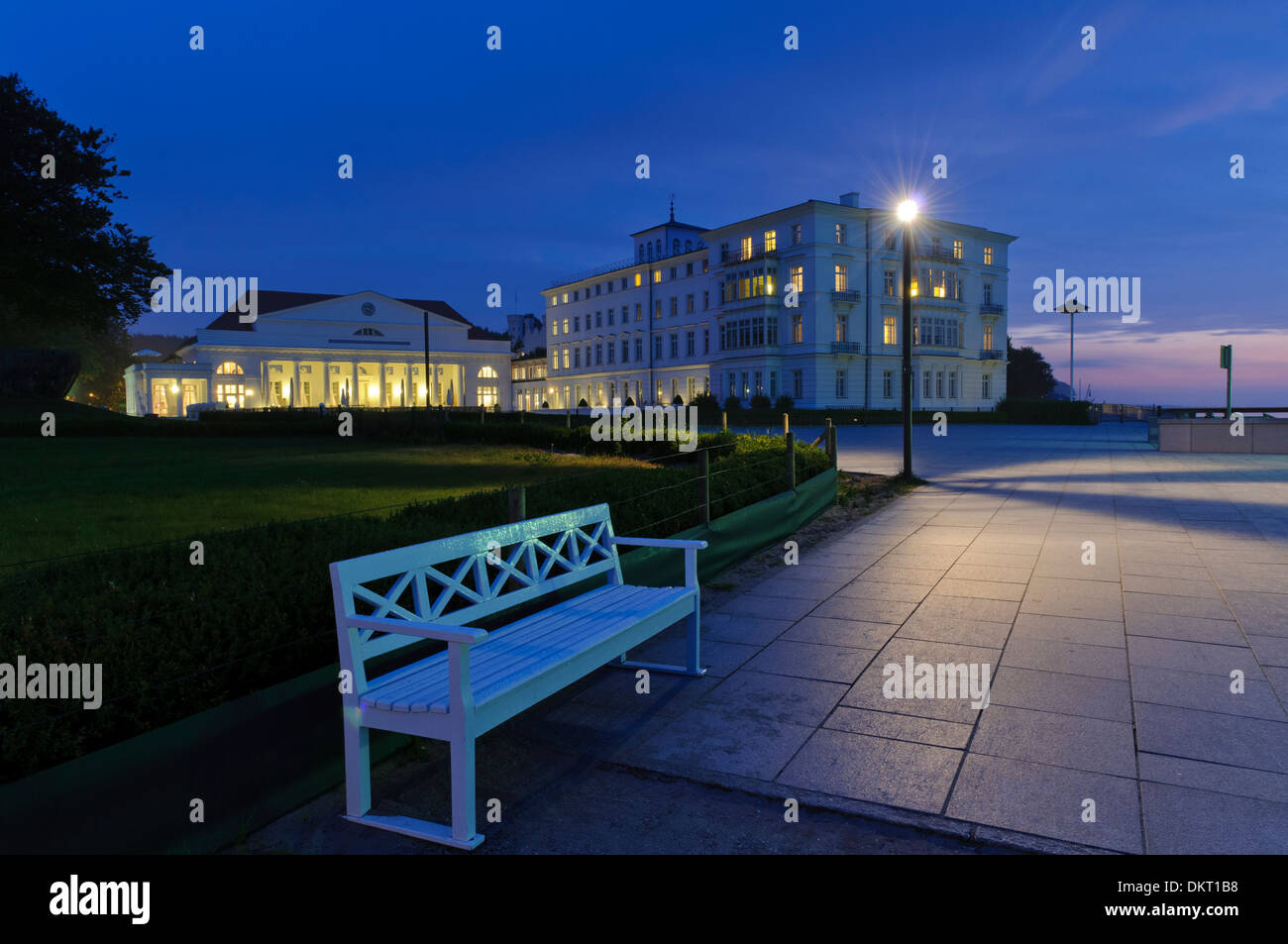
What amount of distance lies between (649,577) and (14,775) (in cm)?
512

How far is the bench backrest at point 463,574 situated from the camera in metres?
4.23

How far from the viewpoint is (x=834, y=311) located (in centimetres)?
6275

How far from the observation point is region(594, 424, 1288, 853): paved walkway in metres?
4.03

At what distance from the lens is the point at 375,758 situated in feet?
15.0

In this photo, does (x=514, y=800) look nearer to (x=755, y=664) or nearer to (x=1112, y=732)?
(x=755, y=664)

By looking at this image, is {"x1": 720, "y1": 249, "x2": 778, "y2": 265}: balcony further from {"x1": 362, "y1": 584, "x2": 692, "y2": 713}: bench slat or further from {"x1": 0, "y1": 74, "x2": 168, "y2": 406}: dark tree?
{"x1": 362, "y1": 584, "x2": 692, "y2": 713}: bench slat

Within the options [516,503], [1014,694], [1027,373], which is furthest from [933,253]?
[516,503]

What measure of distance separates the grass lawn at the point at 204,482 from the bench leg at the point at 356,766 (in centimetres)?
594

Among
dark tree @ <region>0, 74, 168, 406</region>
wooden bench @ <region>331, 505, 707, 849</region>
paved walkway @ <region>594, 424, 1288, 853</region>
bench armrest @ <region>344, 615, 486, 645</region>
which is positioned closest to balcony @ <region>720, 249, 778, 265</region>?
dark tree @ <region>0, 74, 168, 406</region>

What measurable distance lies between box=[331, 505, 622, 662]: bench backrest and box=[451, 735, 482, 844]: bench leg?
0.72m

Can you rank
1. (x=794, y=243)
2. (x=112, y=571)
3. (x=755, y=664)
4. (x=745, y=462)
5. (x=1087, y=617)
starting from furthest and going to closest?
(x=794, y=243) < (x=745, y=462) < (x=1087, y=617) < (x=755, y=664) < (x=112, y=571)

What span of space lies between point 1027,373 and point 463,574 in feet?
355
